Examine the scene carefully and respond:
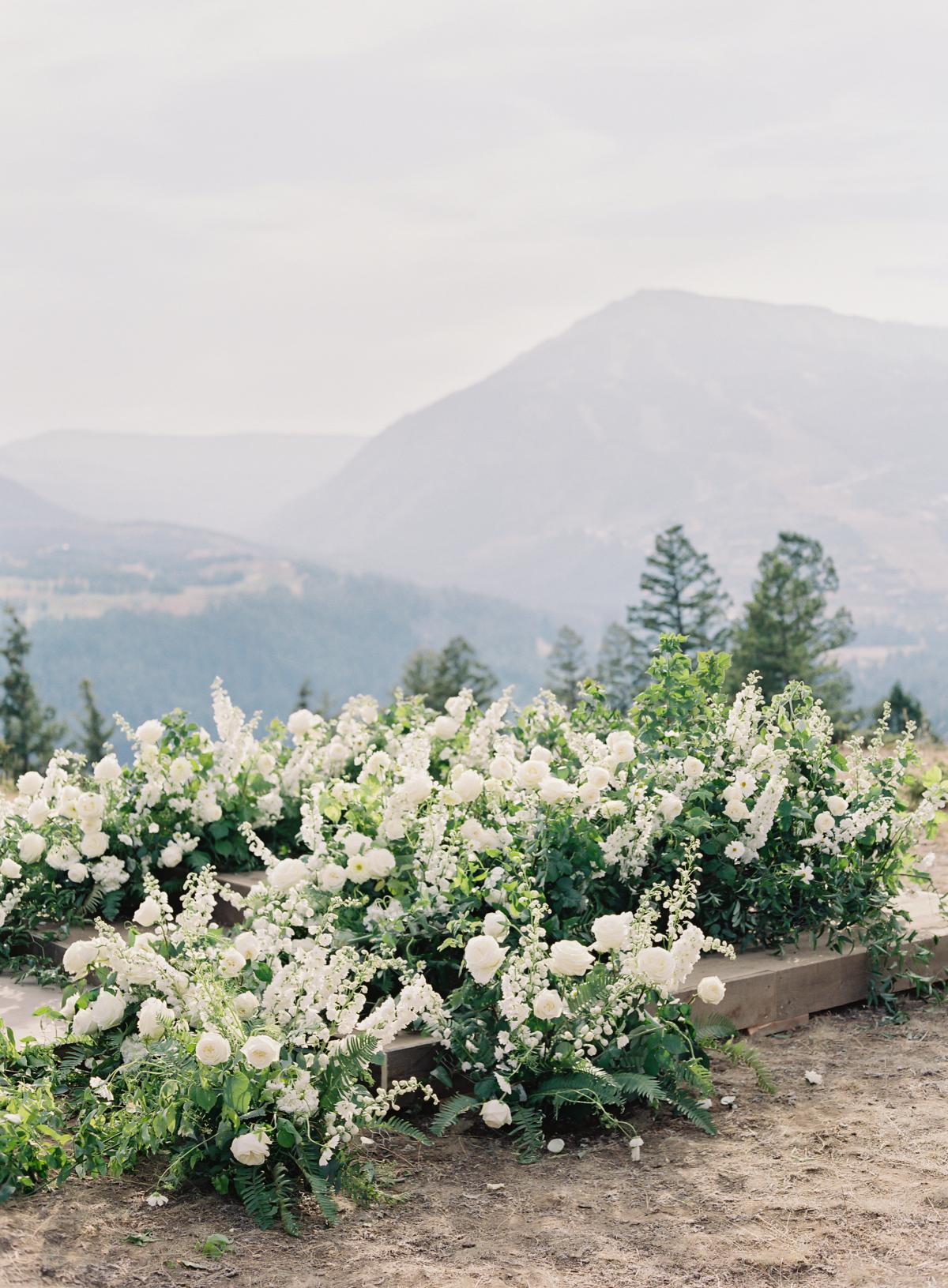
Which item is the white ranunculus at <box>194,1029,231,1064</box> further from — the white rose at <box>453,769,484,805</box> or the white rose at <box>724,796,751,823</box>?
the white rose at <box>724,796,751,823</box>

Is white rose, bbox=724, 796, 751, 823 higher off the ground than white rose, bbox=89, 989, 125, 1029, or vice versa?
white rose, bbox=724, 796, 751, 823

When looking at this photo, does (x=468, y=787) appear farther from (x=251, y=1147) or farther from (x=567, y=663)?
(x=567, y=663)

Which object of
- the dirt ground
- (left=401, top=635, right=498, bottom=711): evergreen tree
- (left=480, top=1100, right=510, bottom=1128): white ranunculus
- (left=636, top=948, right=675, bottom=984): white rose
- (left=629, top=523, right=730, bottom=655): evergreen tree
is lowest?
(left=401, top=635, right=498, bottom=711): evergreen tree

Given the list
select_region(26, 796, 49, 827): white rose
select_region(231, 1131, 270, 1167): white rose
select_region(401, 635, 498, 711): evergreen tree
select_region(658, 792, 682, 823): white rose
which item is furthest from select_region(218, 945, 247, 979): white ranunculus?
select_region(401, 635, 498, 711): evergreen tree

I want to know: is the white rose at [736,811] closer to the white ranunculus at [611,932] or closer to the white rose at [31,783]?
the white ranunculus at [611,932]

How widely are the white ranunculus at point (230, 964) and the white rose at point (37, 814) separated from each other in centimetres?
182

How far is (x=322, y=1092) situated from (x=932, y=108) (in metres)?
137

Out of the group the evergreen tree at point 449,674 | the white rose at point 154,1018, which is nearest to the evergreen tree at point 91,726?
the evergreen tree at point 449,674

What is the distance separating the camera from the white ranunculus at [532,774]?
3746 mm

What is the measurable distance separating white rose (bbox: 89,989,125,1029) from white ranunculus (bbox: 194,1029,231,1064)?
1.71ft

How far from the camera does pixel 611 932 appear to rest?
312 cm

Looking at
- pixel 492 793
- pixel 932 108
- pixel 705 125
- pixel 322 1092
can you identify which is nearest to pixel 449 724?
pixel 492 793

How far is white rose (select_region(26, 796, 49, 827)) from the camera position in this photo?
14.8 ft

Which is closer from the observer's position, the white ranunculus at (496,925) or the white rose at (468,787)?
the white ranunculus at (496,925)
